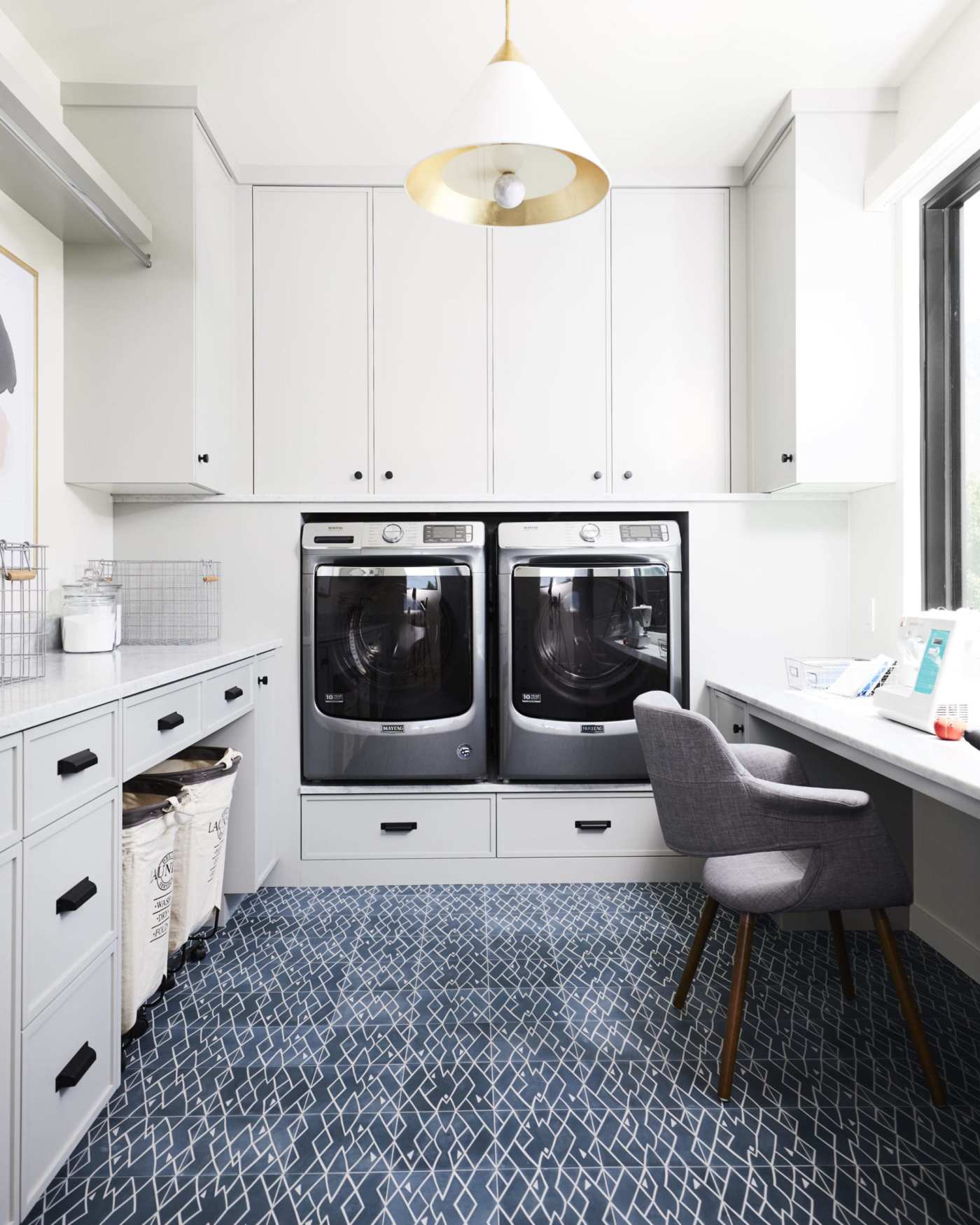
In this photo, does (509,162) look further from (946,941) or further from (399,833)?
(946,941)

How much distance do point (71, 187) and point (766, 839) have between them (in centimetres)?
244

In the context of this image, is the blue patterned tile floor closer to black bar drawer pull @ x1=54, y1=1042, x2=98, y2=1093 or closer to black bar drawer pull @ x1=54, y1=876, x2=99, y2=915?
black bar drawer pull @ x1=54, y1=1042, x2=98, y2=1093

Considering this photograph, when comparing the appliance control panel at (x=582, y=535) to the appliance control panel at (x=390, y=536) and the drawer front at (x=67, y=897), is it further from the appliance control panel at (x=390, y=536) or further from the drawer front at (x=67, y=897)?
the drawer front at (x=67, y=897)

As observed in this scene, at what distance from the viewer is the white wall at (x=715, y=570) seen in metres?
2.75

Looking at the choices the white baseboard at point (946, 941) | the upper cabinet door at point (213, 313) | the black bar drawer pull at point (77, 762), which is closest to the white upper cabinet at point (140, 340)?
the upper cabinet door at point (213, 313)

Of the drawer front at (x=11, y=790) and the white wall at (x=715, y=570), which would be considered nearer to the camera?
the drawer front at (x=11, y=790)

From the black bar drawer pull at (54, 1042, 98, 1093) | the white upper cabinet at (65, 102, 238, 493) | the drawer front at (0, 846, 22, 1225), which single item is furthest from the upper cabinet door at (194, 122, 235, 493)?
the black bar drawer pull at (54, 1042, 98, 1093)

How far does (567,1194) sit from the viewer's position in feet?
4.36

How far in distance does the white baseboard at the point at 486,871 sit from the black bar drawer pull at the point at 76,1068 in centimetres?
127

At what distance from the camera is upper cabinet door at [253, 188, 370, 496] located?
2762 mm

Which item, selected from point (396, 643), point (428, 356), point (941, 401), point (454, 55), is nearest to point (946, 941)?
point (941, 401)

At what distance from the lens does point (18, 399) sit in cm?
219

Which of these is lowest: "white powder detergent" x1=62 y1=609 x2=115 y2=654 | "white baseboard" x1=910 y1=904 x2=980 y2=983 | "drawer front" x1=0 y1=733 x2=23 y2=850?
"white baseboard" x1=910 y1=904 x2=980 y2=983

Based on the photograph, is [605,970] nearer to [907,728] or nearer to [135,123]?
[907,728]
